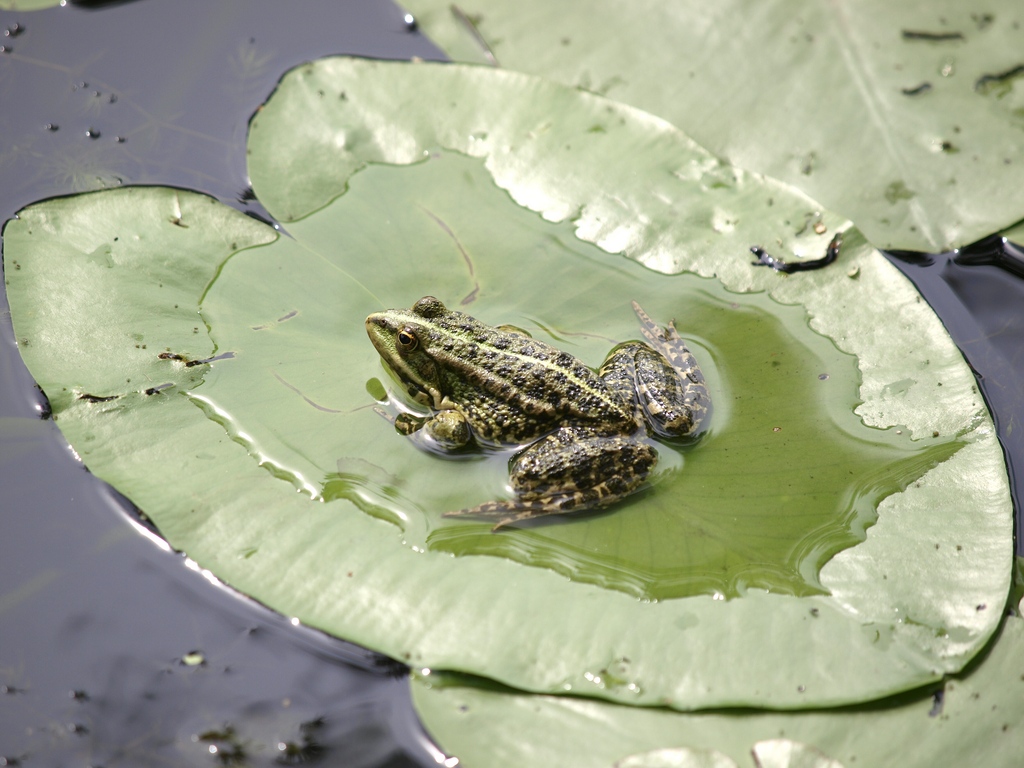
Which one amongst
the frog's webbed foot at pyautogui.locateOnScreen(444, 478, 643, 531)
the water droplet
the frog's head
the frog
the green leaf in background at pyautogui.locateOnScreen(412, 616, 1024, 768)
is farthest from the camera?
the frog's head

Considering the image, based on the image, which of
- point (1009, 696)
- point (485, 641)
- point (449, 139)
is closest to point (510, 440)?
point (485, 641)

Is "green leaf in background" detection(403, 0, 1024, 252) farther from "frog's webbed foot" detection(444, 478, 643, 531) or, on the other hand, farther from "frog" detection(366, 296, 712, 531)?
"frog's webbed foot" detection(444, 478, 643, 531)

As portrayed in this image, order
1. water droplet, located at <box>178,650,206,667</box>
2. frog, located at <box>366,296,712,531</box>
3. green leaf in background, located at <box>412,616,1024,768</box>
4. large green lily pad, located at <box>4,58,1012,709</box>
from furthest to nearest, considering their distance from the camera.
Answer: frog, located at <box>366,296,712,531</box>
water droplet, located at <box>178,650,206,667</box>
large green lily pad, located at <box>4,58,1012,709</box>
green leaf in background, located at <box>412,616,1024,768</box>

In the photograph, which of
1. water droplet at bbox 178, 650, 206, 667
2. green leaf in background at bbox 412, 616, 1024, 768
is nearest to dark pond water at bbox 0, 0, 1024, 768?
water droplet at bbox 178, 650, 206, 667

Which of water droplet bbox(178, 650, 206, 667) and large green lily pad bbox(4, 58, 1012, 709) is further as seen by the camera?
water droplet bbox(178, 650, 206, 667)

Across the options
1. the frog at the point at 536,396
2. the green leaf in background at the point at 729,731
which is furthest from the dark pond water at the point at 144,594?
the frog at the point at 536,396
